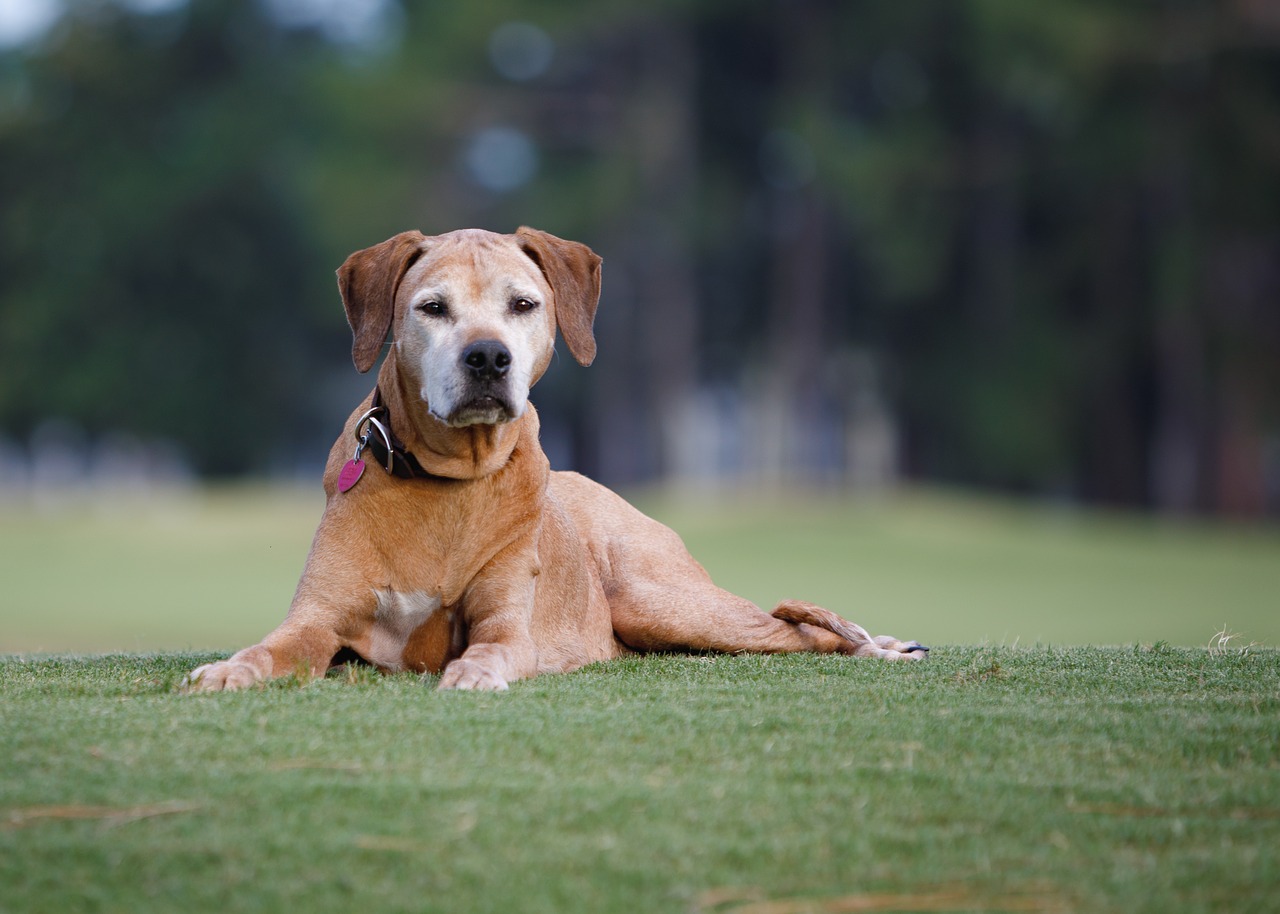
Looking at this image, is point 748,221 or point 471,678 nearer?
point 471,678

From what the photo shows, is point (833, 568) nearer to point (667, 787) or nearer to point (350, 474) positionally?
point (350, 474)

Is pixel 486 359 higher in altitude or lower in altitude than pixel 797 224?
lower

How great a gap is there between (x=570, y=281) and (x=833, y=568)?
19.0 m

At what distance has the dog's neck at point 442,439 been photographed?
19.2 ft

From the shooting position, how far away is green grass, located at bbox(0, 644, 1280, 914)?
3215mm

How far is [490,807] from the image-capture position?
3643 mm

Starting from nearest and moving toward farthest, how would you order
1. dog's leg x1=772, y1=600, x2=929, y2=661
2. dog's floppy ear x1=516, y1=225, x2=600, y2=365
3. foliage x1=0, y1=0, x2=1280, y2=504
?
dog's floppy ear x1=516, y1=225, x2=600, y2=365 < dog's leg x1=772, y1=600, x2=929, y2=661 < foliage x1=0, y1=0, x2=1280, y2=504

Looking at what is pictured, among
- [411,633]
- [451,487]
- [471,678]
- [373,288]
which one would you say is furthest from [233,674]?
[373,288]

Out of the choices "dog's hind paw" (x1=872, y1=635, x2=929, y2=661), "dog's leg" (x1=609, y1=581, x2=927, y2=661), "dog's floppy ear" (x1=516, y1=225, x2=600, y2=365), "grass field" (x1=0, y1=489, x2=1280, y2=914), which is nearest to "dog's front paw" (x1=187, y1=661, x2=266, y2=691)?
"grass field" (x1=0, y1=489, x2=1280, y2=914)

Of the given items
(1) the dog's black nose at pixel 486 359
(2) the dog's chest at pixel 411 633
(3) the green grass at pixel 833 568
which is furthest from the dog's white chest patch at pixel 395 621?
(3) the green grass at pixel 833 568

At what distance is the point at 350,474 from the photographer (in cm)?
592

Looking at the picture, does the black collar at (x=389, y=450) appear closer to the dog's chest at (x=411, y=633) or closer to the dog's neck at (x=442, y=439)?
the dog's neck at (x=442, y=439)

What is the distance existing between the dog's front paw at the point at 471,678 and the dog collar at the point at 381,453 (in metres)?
0.87

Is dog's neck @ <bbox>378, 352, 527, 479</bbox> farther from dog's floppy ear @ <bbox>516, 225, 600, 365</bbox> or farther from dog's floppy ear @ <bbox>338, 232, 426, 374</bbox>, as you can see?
dog's floppy ear @ <bbox>516, 225, 600, 365</bbox>
